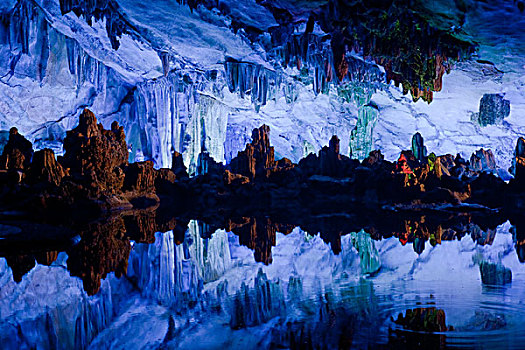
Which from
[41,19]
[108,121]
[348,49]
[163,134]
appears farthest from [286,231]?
[108,121]

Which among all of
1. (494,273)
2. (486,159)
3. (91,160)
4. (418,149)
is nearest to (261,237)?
(494,273)

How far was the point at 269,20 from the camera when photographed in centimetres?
1045

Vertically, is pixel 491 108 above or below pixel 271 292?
above

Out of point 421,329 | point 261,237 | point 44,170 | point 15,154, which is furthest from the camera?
point 15,154

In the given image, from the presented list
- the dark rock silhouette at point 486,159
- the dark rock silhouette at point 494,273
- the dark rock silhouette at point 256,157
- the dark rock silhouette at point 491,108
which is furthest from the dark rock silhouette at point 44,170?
the dark rock silhouette at point 486,159

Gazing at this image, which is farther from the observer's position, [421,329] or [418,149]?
[418,149]

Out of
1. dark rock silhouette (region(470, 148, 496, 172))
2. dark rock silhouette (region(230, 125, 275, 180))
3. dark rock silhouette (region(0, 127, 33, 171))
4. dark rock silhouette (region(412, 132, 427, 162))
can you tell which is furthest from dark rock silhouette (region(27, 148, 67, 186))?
dark rock silhouette (region(470, 148, 496, 172))

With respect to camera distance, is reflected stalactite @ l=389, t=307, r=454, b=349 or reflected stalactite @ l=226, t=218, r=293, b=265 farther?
reflected stalactite @ l=226, t=218, r=293, b=265

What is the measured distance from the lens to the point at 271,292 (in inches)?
117

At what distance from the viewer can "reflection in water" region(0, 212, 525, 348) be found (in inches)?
82.3

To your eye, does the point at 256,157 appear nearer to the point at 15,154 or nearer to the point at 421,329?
the point at 15,154

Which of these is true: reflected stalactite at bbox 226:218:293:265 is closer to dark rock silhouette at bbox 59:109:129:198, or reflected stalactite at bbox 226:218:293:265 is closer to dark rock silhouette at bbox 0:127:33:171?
dark rock silhouette at bbox 59:109:129:198

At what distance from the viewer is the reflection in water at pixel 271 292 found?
6.86ft

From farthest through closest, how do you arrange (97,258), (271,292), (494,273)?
(97,258) < (494,273) < (271,292)
